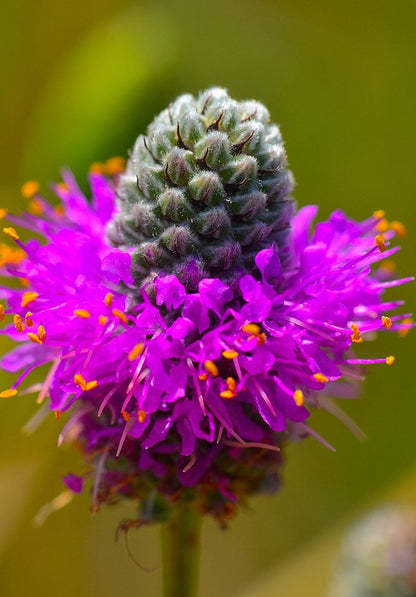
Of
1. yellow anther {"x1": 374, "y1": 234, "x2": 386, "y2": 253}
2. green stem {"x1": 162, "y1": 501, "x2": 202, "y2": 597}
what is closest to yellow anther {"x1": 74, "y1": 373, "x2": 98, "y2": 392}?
green stem {"x1": 162, "y1": 501, "x2": 202, "y2": 597}

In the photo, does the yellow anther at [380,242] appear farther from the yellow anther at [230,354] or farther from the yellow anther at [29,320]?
the yellow anther at [29,320]

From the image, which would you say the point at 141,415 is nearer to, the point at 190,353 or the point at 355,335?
the point at 190,353

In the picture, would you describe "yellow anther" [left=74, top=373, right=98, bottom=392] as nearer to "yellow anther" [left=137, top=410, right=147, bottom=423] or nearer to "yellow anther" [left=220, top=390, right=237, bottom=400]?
"yellow anther" [left=137, top=410, right=147, bottom=423]

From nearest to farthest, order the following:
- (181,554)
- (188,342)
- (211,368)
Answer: (211,368), (188,342), (181,554)

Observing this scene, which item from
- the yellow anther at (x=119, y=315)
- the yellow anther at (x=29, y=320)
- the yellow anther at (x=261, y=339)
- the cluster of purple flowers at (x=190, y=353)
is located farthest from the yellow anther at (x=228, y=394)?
the yellow anther at (x=29, y=320)

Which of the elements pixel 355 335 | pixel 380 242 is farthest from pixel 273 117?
pixel 355 335

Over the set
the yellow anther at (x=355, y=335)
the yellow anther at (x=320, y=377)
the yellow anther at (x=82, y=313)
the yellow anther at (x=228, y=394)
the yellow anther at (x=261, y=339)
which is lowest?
the yellow anther at (x=320, y=377)
